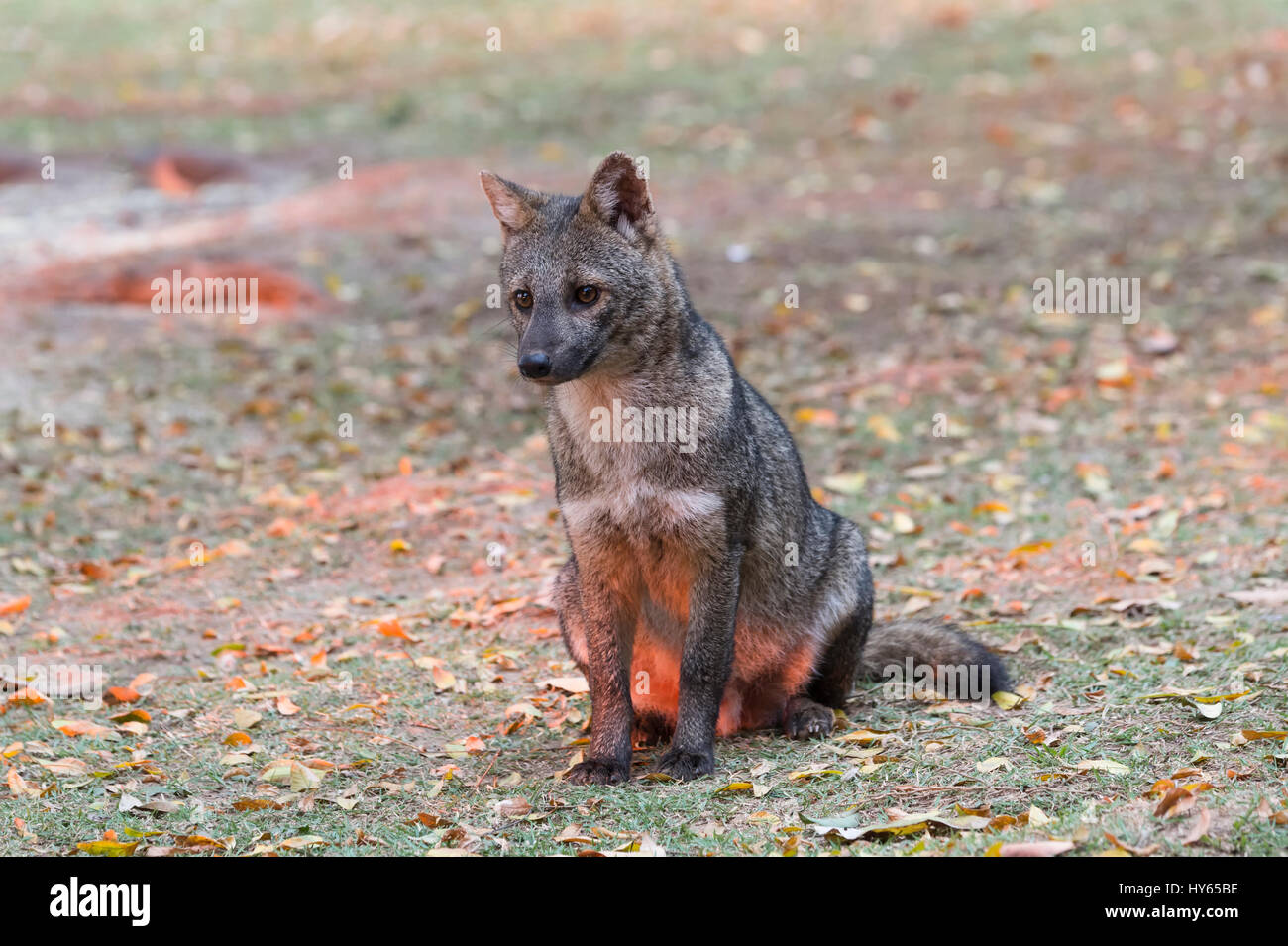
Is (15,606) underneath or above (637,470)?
underneath

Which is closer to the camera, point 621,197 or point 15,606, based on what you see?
point 621,197

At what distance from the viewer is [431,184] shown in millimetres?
16078

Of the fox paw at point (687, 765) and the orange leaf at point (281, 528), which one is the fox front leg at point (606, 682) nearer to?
the fox paw at point (687, 765)

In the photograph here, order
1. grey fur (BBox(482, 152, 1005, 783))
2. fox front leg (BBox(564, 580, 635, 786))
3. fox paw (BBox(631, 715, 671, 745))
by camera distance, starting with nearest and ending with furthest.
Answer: grey fur (BBox(482, 152, 1005, 783)) → fox front leg (BBox(564, 580, 635, 786)) → fox paw (BBox(631, 715, 671, 745))

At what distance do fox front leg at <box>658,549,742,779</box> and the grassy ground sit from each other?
0.15 meters

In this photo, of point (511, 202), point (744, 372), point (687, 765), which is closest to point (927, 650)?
point (687, 765)

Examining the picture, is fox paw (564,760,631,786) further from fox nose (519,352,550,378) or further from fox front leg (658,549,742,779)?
fox nose (519,352,550,378)

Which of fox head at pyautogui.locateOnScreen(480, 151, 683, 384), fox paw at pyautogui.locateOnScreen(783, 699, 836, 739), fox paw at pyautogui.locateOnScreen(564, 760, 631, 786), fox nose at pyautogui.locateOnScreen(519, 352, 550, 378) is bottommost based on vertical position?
fox paw at pyautogui.locateOnScreen(564, 760, 631, 786)

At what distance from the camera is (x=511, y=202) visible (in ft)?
18.7

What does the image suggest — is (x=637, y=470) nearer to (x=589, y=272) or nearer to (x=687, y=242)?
(x=589, y=272)

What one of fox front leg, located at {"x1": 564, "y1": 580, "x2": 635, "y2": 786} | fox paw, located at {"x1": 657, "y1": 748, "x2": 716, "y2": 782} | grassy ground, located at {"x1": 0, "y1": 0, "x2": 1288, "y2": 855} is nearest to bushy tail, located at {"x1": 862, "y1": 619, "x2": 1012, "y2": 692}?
grassy ground, located at {"x1": 0, "y1": 0, "x2": 1288, "y2": 855}

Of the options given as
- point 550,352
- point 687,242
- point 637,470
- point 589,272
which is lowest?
point 637,470

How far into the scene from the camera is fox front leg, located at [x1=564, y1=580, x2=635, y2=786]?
5637 millimetres

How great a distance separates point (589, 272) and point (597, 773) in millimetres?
1954
